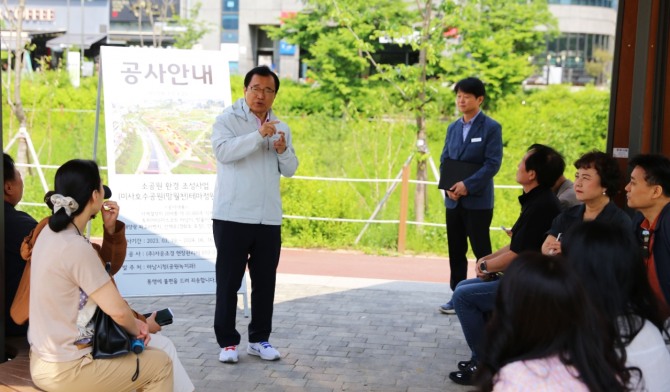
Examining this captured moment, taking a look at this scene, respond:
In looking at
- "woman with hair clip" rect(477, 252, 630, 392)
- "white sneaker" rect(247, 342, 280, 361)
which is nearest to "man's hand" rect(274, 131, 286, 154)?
"white sneaker" rect(247, 342, 280, 361)

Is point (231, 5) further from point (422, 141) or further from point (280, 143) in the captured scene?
point (280, 143)

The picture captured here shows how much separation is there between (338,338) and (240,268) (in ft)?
3.49

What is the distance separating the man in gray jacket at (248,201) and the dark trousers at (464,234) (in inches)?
66.8

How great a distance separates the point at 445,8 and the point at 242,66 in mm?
22401

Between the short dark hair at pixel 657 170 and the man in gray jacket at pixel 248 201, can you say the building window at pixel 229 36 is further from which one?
the short dark hair at pixel 657 170

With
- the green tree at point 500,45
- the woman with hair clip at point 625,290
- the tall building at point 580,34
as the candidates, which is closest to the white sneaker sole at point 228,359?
the woman with hair clip at point 625,290

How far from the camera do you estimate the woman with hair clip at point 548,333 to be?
1991mm

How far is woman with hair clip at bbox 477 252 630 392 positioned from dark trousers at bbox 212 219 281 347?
2.84 m

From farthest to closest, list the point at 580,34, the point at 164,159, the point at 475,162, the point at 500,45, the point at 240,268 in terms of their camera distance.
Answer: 1. the point at 580,34
2. the point at 500,45
3. the point at 164,159
4. the point at 475,162
5. the point at 240,268

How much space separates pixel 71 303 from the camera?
3027mm

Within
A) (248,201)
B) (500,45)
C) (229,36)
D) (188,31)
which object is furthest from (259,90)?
(229,36)

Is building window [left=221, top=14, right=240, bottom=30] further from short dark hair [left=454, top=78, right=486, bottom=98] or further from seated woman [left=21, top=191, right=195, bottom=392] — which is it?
seated woman [left=21, top=191, right=195, bottom=392]

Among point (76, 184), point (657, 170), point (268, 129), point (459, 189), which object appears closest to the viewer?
point (76, 184)

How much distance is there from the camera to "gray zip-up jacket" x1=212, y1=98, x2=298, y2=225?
4.71 metres
